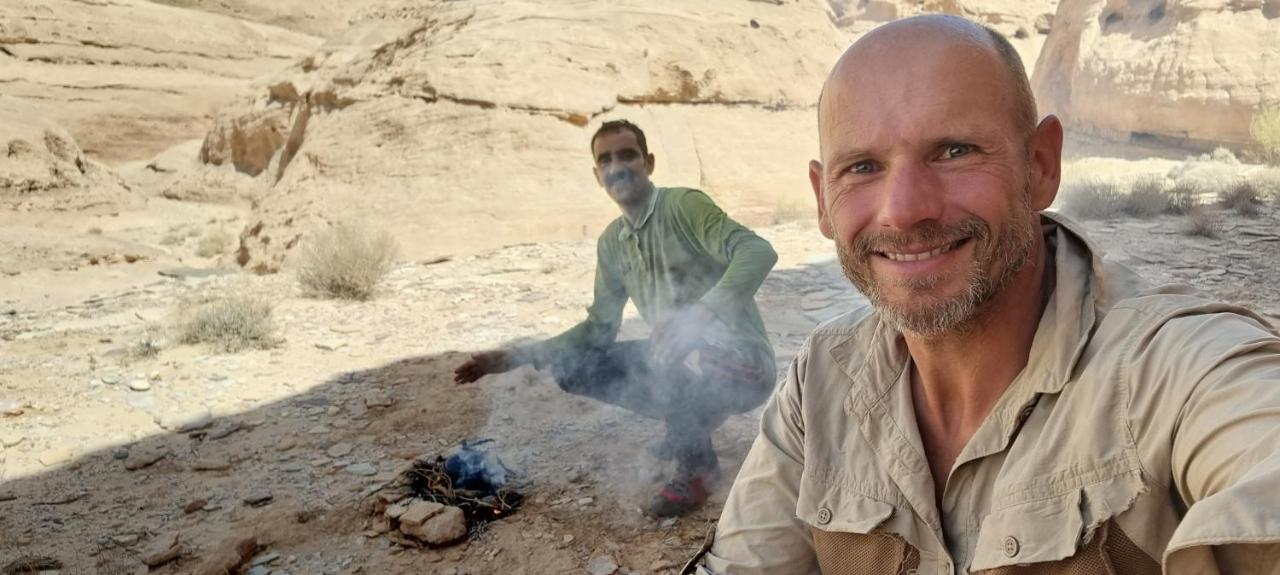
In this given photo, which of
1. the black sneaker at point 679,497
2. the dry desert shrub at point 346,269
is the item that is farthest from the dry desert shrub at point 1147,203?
the dry desert shrub at point 346,269

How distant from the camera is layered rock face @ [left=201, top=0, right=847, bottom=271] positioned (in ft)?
25.9

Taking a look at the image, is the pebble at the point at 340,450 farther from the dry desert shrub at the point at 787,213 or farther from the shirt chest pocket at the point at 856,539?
the dry desert shrub at the point at 787,213

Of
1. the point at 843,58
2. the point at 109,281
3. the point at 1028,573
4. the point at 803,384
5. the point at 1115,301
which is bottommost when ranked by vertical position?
the point at 109,281

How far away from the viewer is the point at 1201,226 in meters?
6.17

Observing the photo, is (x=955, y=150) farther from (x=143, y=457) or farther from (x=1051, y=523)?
(x=143, y=457)

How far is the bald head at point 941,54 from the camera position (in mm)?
1154

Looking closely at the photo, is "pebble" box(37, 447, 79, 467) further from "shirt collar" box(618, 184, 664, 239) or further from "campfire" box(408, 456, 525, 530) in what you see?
"shirt collar" box(618, 184, 664, 239)

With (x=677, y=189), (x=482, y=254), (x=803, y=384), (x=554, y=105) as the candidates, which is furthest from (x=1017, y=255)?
(x=554, y=105)

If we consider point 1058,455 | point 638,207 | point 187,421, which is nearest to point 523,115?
point 187,421

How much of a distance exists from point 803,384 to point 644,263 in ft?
4.96

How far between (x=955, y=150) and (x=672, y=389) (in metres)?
1.65

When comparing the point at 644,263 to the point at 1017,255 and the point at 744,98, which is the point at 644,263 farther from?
the point at 744,98

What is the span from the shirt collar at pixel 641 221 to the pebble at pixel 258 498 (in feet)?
5.34

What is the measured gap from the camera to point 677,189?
2777mm
